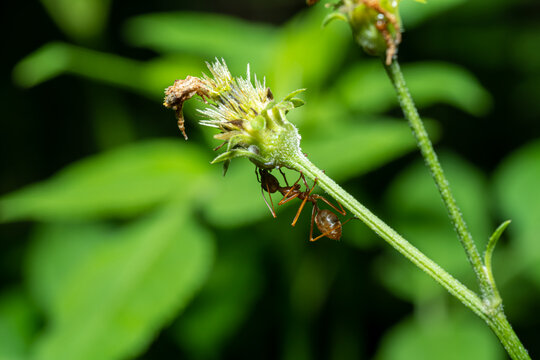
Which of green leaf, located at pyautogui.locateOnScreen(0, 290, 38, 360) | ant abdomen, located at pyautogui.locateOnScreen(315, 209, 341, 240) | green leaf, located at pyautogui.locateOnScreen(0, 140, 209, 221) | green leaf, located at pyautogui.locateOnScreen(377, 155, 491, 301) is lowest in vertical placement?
green leaf, located at pyautogui.locateOnScreen(377, 155, 491, 301)

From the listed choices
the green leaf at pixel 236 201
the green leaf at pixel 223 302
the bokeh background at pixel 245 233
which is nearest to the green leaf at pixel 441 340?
the bokeh background at pixel 245 233

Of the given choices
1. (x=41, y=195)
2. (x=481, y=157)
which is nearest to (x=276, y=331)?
(x=41, y=195)

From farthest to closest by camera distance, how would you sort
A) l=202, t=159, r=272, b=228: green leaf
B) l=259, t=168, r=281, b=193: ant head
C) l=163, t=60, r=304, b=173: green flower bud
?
l=202, t=159, r=272, b=228: green leaf < l=259, t=168, r=281, b=193: ant head < l=163, t=60, r=304, b=173: green flower bud

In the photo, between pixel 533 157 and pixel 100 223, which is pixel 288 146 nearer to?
pixel 533 157

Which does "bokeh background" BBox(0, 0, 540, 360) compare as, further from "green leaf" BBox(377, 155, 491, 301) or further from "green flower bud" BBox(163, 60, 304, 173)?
"green flower bud" BBox(163, 60, 304, 173)

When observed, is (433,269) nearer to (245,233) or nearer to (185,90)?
(185,90)

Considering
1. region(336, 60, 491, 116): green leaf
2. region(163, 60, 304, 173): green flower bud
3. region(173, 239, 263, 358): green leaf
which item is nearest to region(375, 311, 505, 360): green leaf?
region(173, 239, 263, 358): green leaf

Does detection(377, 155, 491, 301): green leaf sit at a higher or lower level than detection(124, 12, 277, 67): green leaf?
lower

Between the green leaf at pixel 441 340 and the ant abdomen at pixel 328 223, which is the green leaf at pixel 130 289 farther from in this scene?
the green leaf at pixel 441 340
